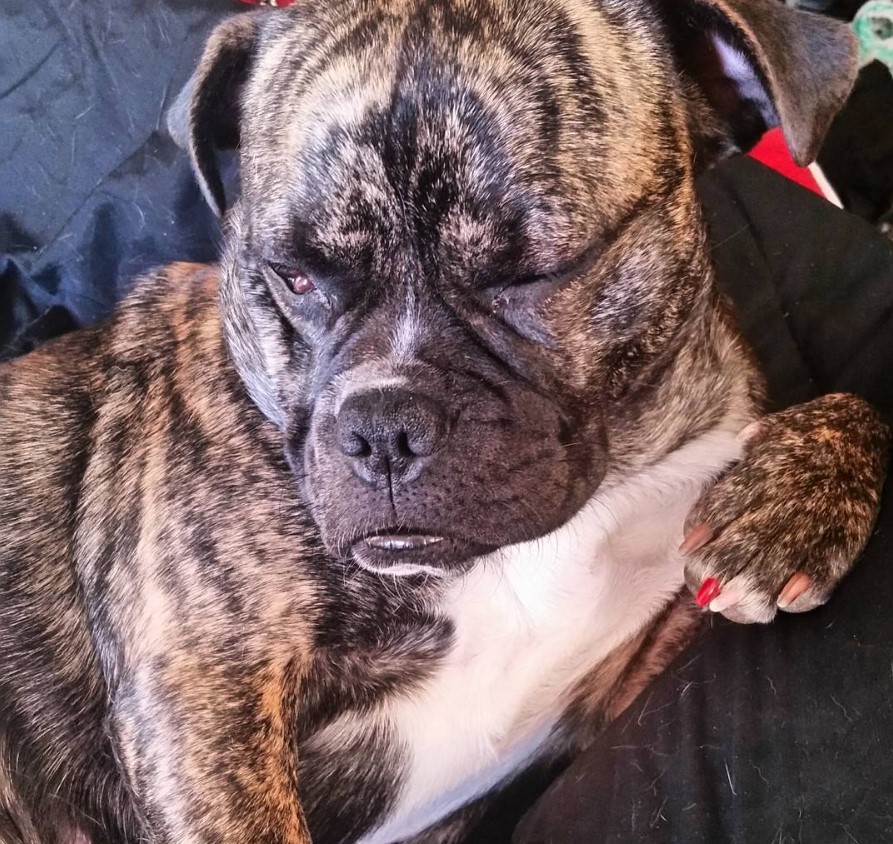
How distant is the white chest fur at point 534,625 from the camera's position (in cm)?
167

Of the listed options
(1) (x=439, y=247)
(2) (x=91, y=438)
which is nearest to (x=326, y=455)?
(1) (x=439, y=247)

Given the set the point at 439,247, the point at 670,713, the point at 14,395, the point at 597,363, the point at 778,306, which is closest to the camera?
the point at 439,247

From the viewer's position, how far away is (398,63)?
1375 millimetres

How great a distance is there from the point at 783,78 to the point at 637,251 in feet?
1.01

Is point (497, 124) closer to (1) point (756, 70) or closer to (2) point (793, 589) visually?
(1) point (756, 70)

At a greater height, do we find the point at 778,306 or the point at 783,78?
the point at 783,78

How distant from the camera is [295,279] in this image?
1.52 metres

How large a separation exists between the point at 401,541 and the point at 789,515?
2.00 feet

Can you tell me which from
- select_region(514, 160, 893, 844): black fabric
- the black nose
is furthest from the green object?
the black nose

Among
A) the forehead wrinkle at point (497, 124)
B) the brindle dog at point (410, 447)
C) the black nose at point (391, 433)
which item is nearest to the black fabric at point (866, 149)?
the brindle dog at point (410, 447)

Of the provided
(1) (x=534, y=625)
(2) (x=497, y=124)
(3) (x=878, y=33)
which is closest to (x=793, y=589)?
(1) (x=534, y=625)

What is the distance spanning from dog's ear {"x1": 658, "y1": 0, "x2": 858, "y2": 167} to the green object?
1.49 m

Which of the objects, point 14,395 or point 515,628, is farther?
point 14,395

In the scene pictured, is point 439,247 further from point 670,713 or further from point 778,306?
point 778,306
